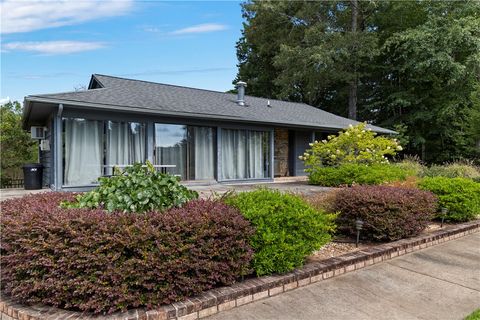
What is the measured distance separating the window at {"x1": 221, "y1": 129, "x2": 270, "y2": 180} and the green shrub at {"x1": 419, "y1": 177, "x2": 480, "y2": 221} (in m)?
6.27

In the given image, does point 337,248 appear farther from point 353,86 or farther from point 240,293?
point 353,86

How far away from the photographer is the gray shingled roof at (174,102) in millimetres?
8703

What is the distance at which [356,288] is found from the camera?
369cm

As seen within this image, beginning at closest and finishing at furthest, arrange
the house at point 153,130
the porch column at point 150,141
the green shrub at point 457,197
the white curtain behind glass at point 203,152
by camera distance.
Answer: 1. the green shrub at point 457,197
2. the house at point 153,130
3. the porch column at point 150,141
4. the white curtain behind glass at point 203,152

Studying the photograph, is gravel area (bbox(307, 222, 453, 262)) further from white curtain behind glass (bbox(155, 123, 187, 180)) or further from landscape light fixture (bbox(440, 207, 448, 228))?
white curtain behind glass (bbox(155, 123, 187, 180))

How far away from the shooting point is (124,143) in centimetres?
940

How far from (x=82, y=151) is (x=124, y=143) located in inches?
43.8

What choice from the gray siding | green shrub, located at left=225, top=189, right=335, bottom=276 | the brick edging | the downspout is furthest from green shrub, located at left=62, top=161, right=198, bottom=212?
the gray siding

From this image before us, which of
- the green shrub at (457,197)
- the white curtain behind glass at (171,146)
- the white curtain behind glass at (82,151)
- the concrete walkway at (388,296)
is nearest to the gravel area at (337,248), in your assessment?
the concrete walkway at (388,296)

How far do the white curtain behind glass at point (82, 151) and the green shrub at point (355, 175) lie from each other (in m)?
6.36

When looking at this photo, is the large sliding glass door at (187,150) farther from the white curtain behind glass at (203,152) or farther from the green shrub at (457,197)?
the green shrub at (457,197)

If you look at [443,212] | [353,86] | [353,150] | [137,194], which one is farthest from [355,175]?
[353,86]

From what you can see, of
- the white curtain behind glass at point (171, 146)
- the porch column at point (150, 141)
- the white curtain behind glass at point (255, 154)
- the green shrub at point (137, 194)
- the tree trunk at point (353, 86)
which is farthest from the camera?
the tree trunk at point (353, 86)

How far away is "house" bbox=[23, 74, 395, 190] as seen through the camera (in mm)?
8523
